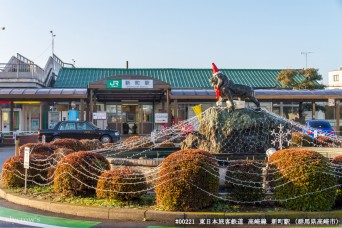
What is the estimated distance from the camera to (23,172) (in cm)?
→ 1148

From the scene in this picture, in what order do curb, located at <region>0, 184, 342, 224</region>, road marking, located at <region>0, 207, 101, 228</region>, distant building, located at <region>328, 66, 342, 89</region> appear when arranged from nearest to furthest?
→ curb, located at <region>0, 184, 342, 224</region> → road marking, located at <region>0, 207, 101, 228</region> → distant building, located at <region>328, 66, 342, 89</region>

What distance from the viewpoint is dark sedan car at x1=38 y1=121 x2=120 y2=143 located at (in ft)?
86.8

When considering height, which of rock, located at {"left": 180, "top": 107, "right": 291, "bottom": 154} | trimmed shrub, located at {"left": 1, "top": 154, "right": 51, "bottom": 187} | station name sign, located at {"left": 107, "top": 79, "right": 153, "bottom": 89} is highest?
station name sign, located at {"left": 107, "top": 79, "right": 153, "bottom": 89}

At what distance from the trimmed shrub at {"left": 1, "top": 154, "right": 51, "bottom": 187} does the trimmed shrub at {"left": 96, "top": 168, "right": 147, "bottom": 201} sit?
9.29ft

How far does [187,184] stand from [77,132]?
64.3ft

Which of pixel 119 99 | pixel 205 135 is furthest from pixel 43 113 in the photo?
pixel 205 135

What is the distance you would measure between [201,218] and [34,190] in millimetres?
4894

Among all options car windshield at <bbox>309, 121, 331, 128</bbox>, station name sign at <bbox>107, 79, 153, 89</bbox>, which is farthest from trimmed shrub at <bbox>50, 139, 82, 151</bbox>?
car windshield at <bbox>309, 121, 331, 128</bbox>

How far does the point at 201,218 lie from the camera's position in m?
8.00

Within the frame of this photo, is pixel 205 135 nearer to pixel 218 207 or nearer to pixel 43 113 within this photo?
pixel 218 207

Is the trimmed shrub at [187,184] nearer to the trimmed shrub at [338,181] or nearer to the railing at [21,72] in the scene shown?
the trimmed shrub at [338,181]

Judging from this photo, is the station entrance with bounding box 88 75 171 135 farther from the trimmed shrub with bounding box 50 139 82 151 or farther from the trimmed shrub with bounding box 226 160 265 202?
the trimmed shrub with bounding box 226 160 265 202

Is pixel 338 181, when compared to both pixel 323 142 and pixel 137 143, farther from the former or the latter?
pixel 323 142

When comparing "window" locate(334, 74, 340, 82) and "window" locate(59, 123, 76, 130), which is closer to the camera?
"window" locate(59, 123, 76, 130)
